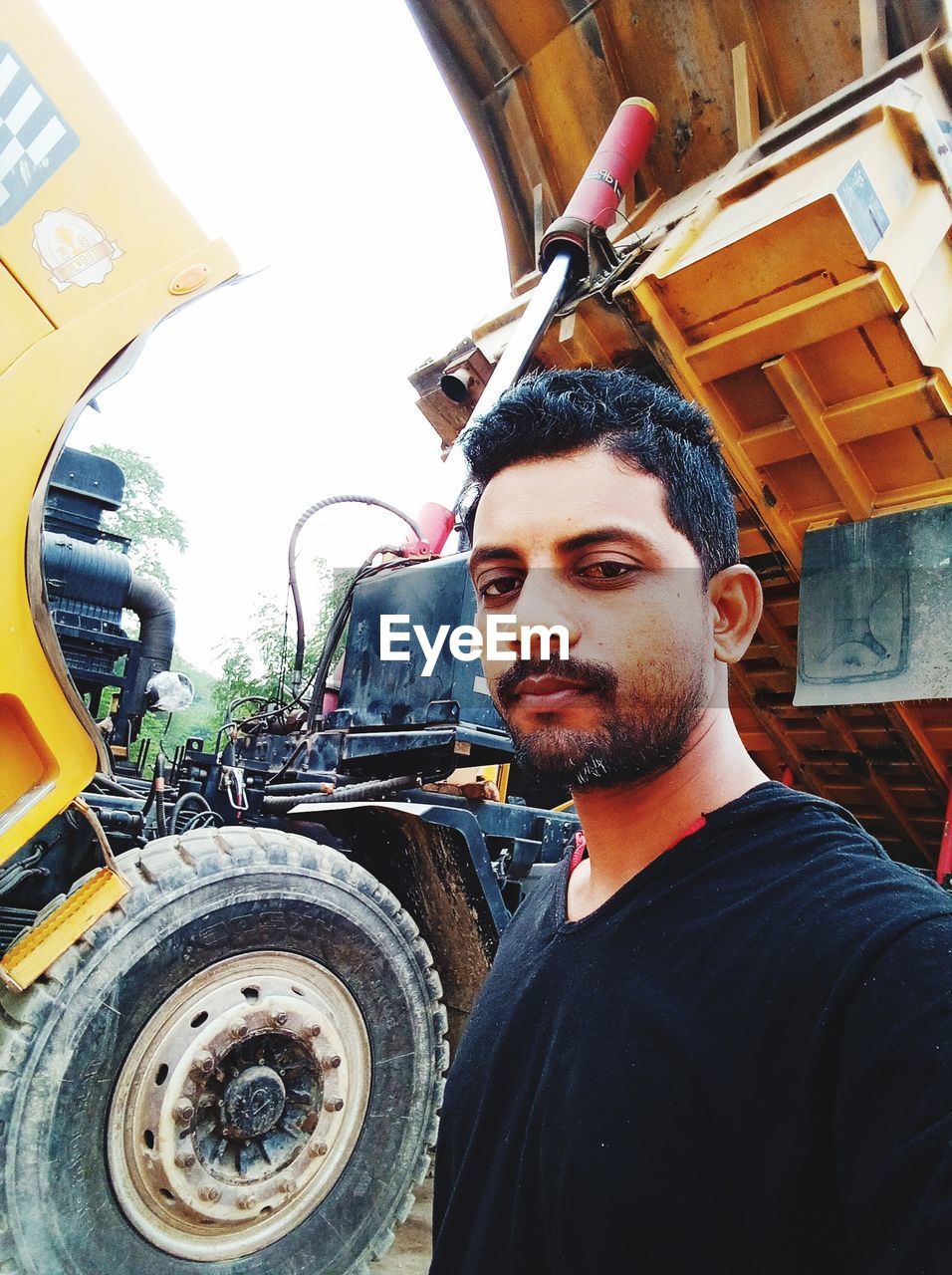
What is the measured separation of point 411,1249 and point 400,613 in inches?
94.2

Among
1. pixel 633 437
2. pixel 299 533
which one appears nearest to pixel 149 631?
pixel 299 533

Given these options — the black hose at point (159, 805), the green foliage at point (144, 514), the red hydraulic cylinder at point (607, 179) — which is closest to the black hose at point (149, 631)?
the black hose at point (159, 805)

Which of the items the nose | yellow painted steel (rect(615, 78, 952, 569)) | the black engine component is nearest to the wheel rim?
the nose

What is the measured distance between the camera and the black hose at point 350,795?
2.88 meters

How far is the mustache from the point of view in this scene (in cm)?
86

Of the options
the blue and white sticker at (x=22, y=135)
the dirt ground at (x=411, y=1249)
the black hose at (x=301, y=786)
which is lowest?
the dirt ground at (x=411, y=1249)

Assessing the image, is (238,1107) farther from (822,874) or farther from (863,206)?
(863,206)

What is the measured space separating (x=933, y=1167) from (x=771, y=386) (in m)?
3.21

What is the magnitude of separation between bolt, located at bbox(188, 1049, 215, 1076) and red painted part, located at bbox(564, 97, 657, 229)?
3782 mm

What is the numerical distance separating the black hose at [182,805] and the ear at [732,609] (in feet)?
8.14

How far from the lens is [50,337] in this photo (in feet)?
5.99

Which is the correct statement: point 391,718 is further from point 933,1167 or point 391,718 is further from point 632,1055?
point 933,1167

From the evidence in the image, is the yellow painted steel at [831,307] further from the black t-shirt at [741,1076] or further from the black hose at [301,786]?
the black t-shirt at [741,1076]

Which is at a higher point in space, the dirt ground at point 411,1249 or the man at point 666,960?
the man at point 666,960
